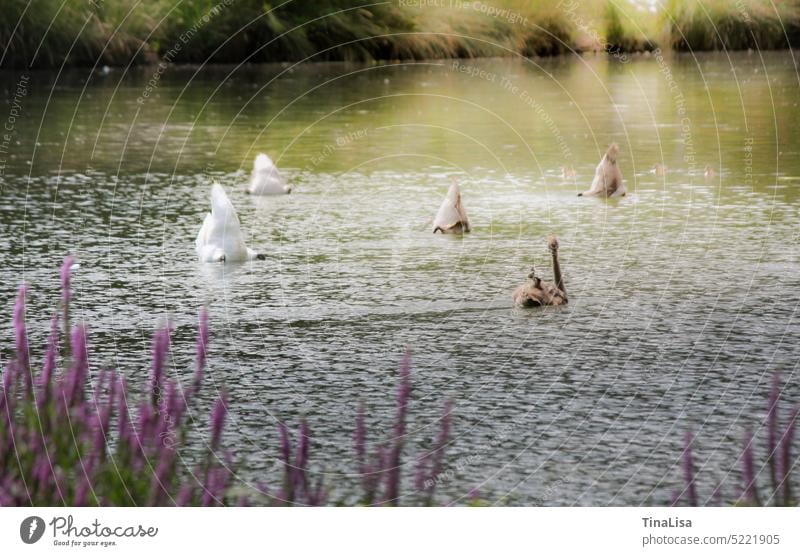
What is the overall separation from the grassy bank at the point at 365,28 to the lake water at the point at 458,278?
13.1 metres

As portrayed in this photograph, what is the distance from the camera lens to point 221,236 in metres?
18.7

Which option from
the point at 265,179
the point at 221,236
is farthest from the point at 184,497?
the point at 265,179

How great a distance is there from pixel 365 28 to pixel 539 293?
169 ft

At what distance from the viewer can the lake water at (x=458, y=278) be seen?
11.7m

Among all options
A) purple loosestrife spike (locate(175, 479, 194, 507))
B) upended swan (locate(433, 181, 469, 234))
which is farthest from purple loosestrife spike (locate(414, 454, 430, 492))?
upended swan (locate(433, 181, 469, 234))

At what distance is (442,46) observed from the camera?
66938 millimetres

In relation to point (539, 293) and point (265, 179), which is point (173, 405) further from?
point (265, 179)

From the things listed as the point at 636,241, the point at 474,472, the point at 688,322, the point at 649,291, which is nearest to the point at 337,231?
the point at 636,241

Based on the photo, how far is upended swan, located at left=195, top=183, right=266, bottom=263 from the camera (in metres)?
18.7

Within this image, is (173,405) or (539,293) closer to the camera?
(173,405)

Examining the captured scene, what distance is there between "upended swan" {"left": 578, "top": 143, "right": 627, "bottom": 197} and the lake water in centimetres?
37

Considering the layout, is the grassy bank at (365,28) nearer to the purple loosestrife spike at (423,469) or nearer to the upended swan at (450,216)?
the upended swan at (450,216)

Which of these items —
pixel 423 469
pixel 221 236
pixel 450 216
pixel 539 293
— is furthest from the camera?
pixel 450 216

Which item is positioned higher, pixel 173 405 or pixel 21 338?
pixel 21 338
